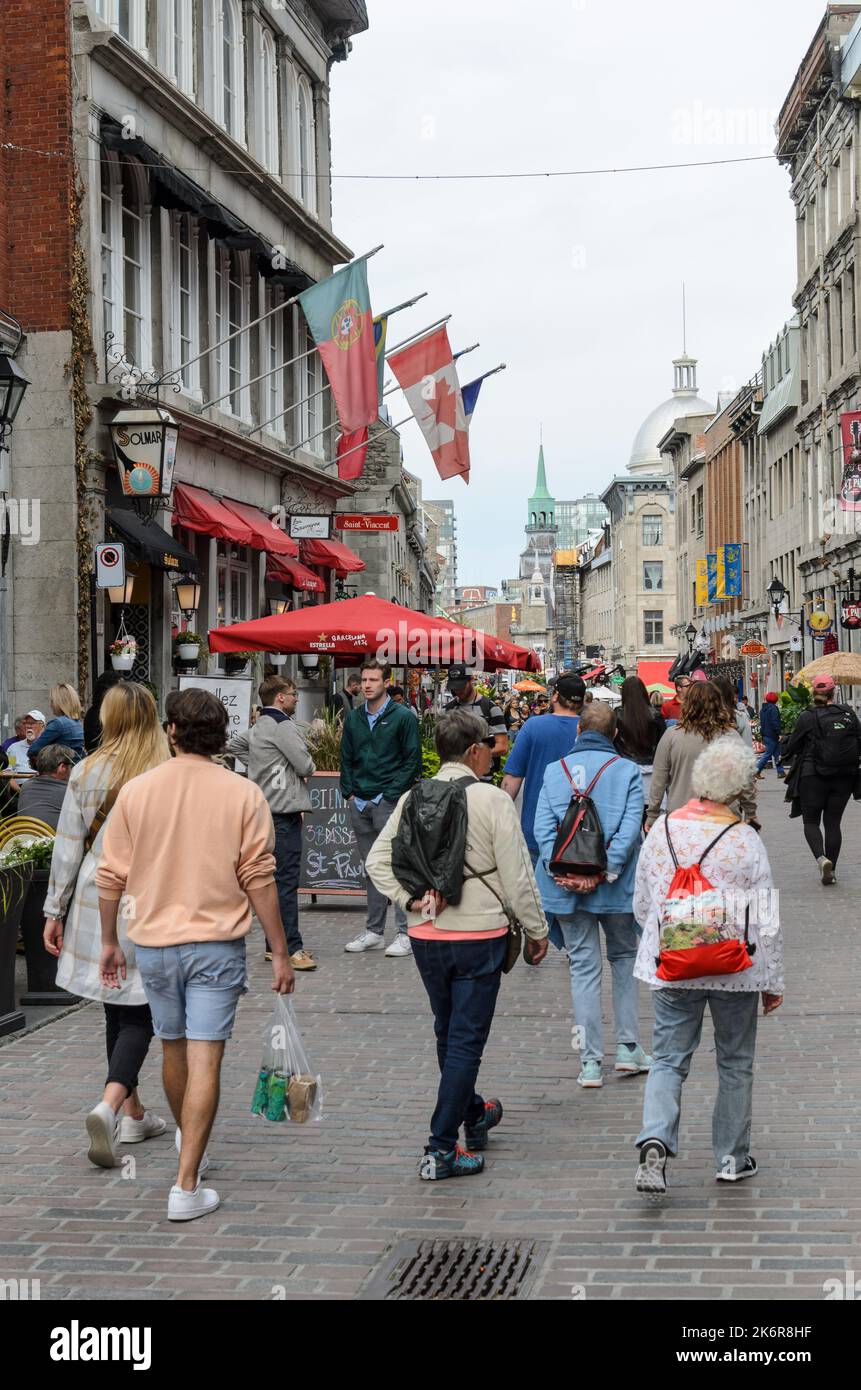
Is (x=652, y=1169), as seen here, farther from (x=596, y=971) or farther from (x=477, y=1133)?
(x=596, y=971)

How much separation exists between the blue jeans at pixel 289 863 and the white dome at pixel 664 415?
382ft

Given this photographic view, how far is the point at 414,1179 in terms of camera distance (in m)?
6.30

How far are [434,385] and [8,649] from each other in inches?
301

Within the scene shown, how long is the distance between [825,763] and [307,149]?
65.9ft

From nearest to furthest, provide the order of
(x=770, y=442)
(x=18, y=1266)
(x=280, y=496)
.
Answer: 1. (x=18, y=1266)
2. (x=280, y=496)
3. (x=770, y=442)

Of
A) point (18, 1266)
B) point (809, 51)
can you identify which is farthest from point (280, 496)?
point (809, 51)

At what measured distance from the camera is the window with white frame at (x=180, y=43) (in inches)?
896

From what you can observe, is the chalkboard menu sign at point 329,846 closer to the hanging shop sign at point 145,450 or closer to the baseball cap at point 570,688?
the baseball cap at point 570,688

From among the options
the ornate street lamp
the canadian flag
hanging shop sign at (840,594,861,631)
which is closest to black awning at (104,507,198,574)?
the ornate street lamp

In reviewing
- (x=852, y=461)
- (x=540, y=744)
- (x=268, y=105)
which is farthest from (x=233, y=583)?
(x=540, y=744)

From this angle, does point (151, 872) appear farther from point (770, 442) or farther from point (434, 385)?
point (770, 442)

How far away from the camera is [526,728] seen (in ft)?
31.9

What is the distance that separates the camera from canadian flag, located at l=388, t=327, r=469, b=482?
23.0 metres

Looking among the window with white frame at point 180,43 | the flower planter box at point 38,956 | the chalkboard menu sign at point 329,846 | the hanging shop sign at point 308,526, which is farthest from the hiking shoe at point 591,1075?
the hanging shop sign at point 308,526
